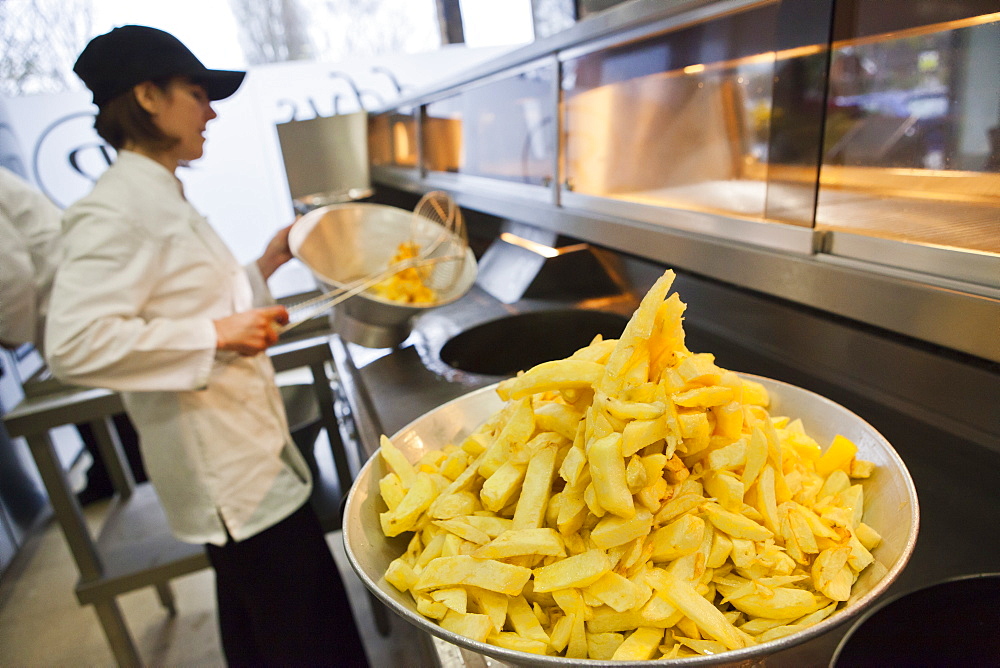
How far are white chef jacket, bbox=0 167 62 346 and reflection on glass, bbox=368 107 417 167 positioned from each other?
173cm

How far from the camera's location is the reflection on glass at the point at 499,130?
5.62 feet

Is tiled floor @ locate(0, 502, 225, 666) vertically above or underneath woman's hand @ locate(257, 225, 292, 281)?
underneath

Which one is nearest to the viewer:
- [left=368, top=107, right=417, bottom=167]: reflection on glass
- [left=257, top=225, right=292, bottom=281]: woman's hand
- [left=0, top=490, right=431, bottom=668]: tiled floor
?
[left=257, top=225, right=292, bottom=281]: woman's hand

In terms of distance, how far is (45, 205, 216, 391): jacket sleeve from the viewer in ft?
4.33

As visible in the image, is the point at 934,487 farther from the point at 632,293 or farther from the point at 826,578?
the point at 632,293

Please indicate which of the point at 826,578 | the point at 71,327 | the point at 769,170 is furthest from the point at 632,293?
the point at 71,327

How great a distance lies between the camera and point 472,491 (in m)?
0.66

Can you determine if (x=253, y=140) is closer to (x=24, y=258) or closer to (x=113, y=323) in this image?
(x=24, y=258)

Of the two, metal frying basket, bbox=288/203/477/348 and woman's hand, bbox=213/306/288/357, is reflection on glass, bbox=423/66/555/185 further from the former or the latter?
woman's hand, bbox=213/306/288/357

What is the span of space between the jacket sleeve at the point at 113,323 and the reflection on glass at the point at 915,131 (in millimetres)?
1431

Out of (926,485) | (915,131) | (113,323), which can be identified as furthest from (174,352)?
(915,131)

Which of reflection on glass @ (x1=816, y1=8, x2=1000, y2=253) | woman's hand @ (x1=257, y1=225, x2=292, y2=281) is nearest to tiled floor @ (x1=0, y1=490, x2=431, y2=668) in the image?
woman's hand @ (x1=257, y1=225, x2=292, y2=281)

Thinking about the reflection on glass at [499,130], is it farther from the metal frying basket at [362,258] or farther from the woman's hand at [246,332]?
the woman's hand at [246,332]

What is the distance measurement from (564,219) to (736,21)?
63cm
